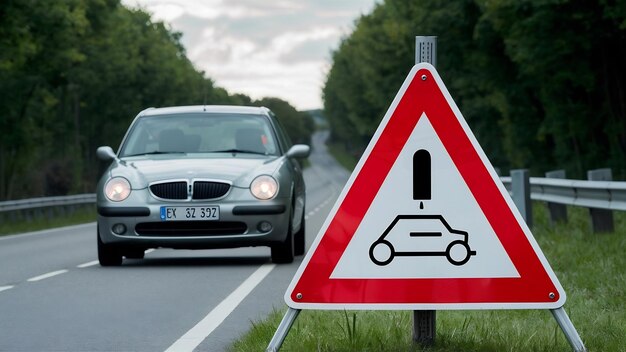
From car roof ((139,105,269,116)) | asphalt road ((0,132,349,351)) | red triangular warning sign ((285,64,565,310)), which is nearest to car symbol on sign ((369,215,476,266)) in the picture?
red triangular warning sign ((285,64,565,310))

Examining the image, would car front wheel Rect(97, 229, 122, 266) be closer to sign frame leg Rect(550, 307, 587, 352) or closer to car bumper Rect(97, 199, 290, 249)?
car bumper Rect(97, 199, 290, 249)

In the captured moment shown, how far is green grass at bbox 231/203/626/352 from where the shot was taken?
21.9ft

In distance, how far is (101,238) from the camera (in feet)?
45.0

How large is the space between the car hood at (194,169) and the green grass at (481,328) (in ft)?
12.1

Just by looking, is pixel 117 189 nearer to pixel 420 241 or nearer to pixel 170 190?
pixel 170 190

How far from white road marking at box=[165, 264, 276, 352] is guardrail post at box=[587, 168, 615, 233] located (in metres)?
4.82

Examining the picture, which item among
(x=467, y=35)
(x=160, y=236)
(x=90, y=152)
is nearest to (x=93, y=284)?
(x=160, y=236)

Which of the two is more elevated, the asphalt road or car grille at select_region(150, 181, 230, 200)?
car grille at select_region(150, 181, 230, 200)

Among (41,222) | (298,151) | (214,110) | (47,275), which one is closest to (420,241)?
(47,275)

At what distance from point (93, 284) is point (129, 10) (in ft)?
292

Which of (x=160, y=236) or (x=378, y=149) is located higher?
(x=378, y=149)

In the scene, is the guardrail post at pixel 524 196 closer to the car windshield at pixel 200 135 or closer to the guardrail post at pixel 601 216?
the guardrail post at pixel 601 216

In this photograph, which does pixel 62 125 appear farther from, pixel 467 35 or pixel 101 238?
pixel 101 238

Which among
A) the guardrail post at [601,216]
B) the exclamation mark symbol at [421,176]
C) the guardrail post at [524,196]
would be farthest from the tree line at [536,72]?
the exclamation mark symbol at [421,176]
